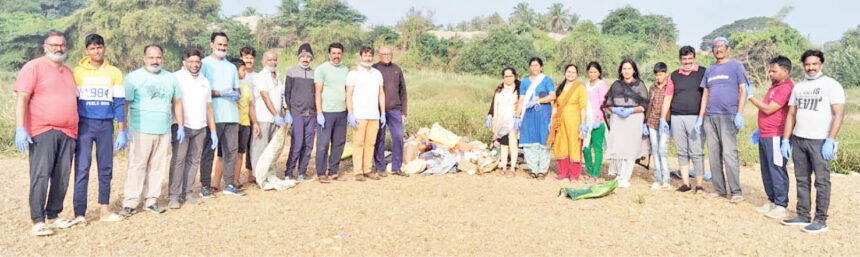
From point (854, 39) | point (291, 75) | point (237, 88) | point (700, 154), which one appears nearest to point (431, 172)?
point (291, 75)

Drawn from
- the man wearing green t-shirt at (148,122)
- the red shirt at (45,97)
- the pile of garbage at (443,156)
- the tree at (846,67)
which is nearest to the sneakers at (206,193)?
the man wearing green t-shirt at (148,122)

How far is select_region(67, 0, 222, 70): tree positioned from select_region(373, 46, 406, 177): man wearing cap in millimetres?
26446

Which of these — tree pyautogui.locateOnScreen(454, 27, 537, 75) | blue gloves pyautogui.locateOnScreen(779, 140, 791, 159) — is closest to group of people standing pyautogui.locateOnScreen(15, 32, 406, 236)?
blue gloves pyautogui.locateOnScreen(779, 140, 791, 159)

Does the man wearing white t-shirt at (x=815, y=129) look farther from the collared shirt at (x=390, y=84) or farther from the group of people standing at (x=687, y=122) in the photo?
the collared shirt at (x=390, y=84)

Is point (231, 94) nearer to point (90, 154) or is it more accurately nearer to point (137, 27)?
point (90, 154)

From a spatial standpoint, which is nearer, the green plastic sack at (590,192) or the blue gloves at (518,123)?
the green plastic sack at (590,192)

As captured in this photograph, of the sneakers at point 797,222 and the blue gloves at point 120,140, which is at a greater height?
the blue gloves at point 120,140

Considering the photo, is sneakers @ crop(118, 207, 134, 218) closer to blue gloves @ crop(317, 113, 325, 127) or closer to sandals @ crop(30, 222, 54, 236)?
sandals @ crop(30, 222, 54, 236)

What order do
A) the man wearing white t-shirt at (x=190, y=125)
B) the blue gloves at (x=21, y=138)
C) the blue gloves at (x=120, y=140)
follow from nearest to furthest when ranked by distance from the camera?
the blue gloves at (x=21, y=138), the blue gloves at (x=120, y=140), the man wearing white t-shirt at (x=190, y=125)

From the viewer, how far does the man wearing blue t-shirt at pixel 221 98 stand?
16.4ft

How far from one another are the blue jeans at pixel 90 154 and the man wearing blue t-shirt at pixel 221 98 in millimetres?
911

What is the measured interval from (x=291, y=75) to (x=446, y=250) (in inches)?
113

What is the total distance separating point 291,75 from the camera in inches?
224

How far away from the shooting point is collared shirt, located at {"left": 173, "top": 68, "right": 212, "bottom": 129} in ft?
15.3
